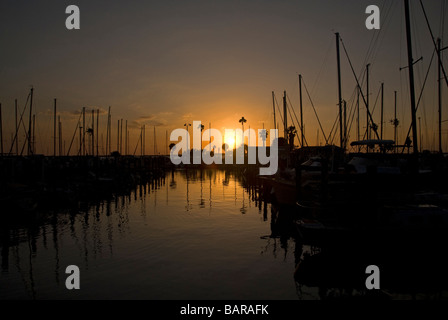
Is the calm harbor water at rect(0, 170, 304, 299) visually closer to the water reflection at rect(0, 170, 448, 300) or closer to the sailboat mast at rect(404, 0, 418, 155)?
the water reflection at rect(0, 170, 448, 300)

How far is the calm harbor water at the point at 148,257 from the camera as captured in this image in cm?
1365

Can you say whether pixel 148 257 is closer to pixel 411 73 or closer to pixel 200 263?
pixel 200 263

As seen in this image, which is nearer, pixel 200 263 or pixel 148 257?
pixel 200 263

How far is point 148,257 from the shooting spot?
18016 mm

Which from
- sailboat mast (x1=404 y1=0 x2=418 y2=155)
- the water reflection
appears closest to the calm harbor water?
the water reflection

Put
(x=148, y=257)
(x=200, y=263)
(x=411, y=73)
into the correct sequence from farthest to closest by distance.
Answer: (x=411, y=73) → (x=148, y=257) → (x=200, y=263)

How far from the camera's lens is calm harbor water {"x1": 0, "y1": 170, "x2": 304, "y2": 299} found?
13.6 meters

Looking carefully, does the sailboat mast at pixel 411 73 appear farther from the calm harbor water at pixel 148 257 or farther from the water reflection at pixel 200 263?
the calm harbor water at pixel 148 257

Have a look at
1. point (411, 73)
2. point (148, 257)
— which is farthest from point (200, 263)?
point (411, 73)

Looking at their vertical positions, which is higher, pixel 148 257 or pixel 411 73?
pixel 411 73

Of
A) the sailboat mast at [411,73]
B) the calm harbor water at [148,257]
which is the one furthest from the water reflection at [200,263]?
the sailboat mast at [411,73]

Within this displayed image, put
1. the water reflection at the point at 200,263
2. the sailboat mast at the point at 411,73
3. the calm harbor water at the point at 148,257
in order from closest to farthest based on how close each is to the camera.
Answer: the water reflection at the point at 200,263
the calm harbor water at the point at 148,257
the sailboat mast at the point at 411,73
